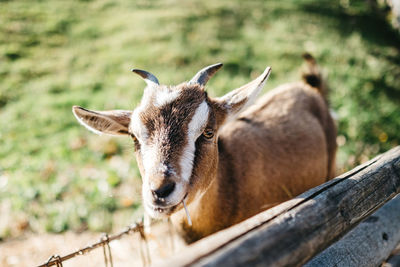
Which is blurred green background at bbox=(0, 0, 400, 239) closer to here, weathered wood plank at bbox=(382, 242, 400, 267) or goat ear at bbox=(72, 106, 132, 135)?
goat ear at bbox=(72, 106, 132, 135)

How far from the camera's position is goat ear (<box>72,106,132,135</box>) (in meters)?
A: 2.62

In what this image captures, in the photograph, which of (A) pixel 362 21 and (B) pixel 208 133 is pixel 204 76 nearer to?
(B) pixel 208 133

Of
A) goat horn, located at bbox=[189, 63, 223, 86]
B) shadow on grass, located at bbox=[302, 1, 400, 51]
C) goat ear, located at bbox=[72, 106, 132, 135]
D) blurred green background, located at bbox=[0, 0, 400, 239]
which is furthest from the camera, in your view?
shadow on grass, located at bbox=[302, 1, 400, 51]

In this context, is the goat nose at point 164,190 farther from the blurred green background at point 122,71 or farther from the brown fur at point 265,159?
the blurred green background at point 122,71

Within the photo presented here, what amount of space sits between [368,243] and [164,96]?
1.90 m

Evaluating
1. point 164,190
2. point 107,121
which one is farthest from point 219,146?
point 164,190

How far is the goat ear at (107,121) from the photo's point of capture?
2621mm

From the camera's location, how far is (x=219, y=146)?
3.15m

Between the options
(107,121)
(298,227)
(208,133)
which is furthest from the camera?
(107,121)

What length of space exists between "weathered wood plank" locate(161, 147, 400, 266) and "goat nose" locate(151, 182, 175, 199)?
673 mm

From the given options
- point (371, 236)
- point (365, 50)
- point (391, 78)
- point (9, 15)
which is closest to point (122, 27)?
point (9, 15)

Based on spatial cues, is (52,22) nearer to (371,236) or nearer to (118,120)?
(118,120)

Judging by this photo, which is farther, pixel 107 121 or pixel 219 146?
pixel 219 146

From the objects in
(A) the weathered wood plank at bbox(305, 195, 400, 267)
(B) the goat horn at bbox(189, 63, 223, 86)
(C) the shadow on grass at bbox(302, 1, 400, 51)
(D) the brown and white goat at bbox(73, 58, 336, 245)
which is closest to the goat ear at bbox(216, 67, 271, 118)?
(D) the brown and white goat at bbox(73, 58, 336, 245)
